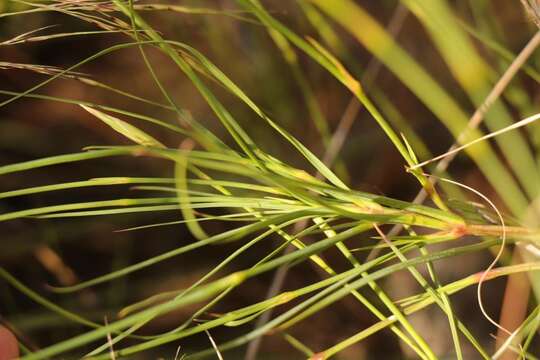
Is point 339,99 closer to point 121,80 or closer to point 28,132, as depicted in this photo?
point 121,80

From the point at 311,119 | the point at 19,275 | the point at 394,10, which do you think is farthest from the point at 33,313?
the point at 394,10

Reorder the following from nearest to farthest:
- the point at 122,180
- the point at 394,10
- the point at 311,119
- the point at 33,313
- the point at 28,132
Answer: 1. the point at 122,180
2. the point at 33,313
3. the point at 28,132
4. the point at 311,119
5. the point at 394,10

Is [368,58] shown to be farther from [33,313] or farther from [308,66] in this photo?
[33,313]

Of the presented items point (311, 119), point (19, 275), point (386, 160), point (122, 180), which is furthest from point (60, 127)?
point (122, 180)

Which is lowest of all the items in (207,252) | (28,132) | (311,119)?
(207,252)

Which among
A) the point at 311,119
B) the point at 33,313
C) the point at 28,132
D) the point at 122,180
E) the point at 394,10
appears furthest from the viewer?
the point at 394,10

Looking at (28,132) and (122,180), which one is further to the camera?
(28,132)

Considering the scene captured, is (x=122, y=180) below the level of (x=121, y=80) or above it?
below

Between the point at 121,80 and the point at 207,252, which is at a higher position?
the point at 121,80

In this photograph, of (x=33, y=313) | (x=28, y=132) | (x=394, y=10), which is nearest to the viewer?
(x=33, y=313)
